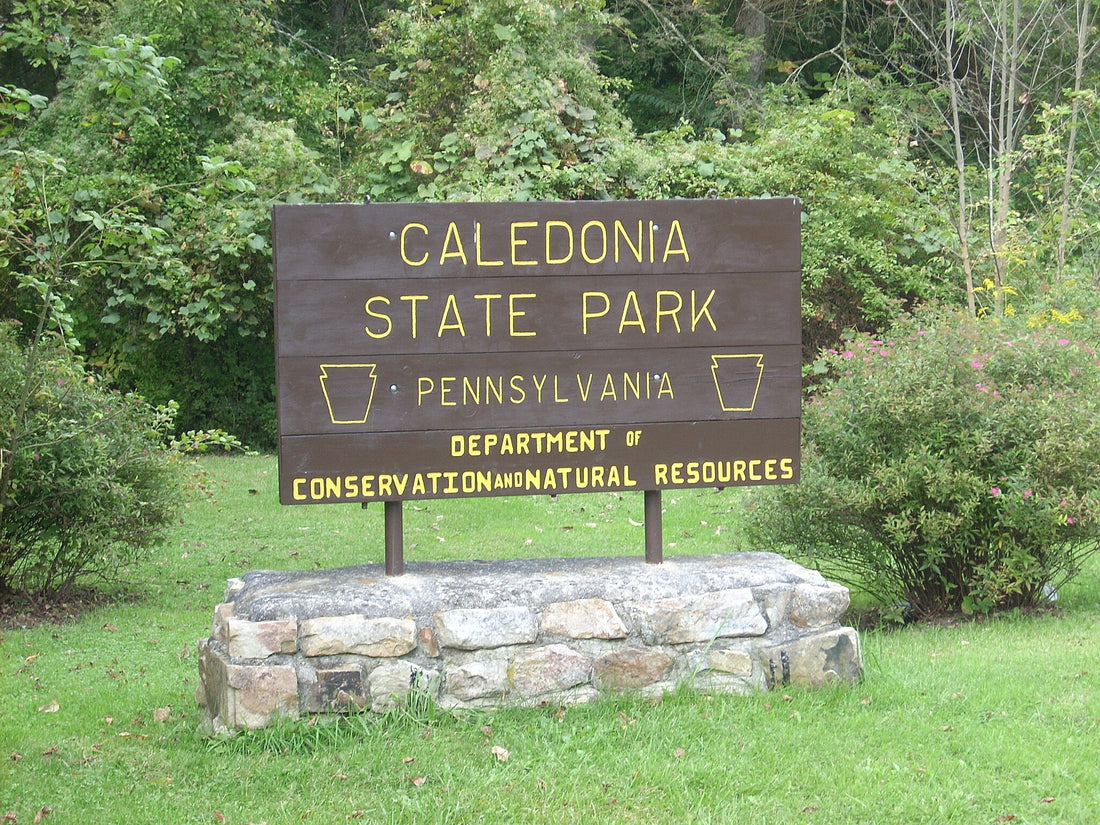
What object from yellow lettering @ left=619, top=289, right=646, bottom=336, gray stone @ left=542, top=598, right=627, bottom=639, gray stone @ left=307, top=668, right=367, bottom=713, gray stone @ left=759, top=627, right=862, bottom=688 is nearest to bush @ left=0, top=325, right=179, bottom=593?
gray stone @ left=307, top=668, right=367, bottom=713

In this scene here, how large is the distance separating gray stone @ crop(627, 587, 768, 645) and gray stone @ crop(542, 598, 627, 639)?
107 mm

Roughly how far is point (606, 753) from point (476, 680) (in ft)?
2.40

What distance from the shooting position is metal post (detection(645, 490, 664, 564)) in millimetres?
5891

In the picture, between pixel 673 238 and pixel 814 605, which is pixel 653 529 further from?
pixel 673 238

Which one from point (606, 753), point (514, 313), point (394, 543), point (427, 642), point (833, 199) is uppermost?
point (833, 199)

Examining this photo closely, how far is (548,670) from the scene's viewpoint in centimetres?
533

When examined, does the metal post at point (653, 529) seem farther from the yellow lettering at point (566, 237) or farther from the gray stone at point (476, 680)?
the yellow lettering at point (566, 237)

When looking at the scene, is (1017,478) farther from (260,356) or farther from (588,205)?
(260,356)

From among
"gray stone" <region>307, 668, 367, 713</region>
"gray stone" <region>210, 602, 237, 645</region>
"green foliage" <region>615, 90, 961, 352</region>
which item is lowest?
"gray stone" <region>307, 668, 367, 713</region>

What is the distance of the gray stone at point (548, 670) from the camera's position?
17.4ft

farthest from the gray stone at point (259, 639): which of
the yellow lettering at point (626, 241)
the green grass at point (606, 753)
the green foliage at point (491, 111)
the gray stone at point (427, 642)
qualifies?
the green foliage at point (491, 111)

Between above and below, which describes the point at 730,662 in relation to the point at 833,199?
below

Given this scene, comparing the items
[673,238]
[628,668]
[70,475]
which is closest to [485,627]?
[628,668]

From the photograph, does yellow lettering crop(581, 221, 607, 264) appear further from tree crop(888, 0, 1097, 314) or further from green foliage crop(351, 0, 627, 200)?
tree crop(888, 0, 1097, 314)
